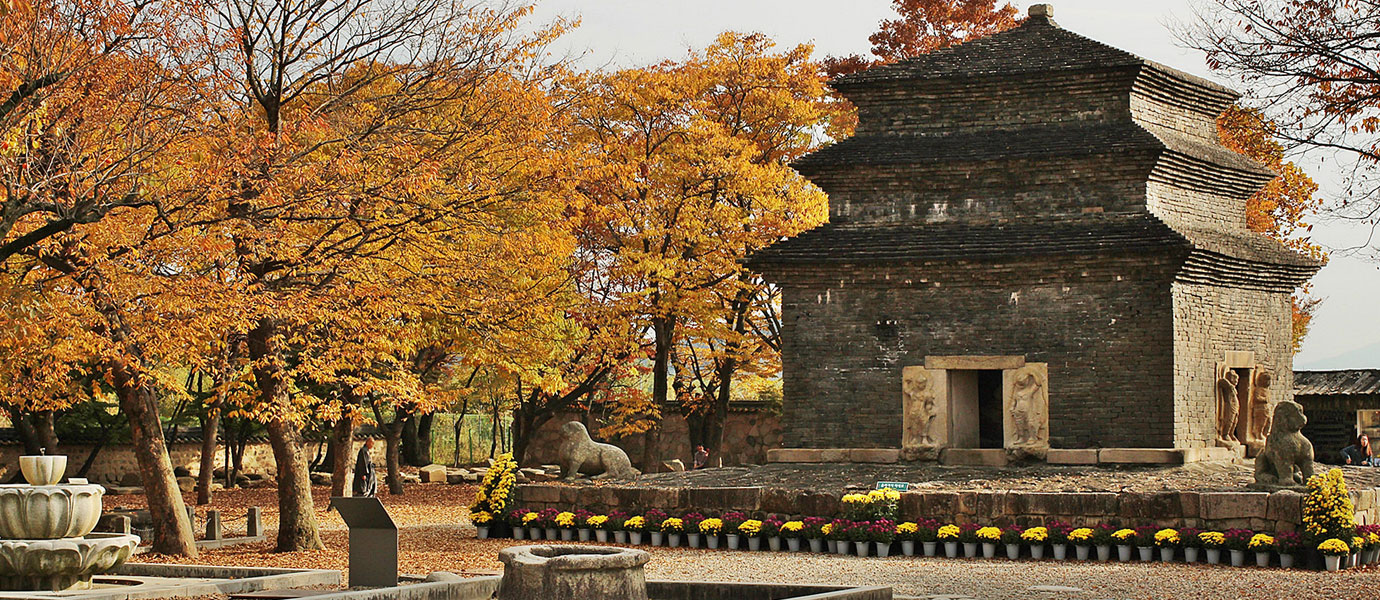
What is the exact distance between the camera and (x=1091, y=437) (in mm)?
23375

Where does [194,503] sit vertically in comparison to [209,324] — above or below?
below

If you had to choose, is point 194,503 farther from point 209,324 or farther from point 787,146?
point 209,324

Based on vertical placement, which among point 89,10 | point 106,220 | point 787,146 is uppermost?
point 787,146

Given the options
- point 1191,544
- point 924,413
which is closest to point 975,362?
point 924,413

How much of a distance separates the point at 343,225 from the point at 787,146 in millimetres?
16591

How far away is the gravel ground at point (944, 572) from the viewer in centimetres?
1499

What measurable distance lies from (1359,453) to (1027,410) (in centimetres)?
1265

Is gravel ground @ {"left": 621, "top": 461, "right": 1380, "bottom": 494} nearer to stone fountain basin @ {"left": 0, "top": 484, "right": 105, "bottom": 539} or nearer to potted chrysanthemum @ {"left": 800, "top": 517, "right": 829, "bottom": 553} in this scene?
potted chrysanthemum @ {"left": 800, "top": 517, "right": 829, "bottom": 553}

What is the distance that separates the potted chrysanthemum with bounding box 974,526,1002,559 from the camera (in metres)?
18.7

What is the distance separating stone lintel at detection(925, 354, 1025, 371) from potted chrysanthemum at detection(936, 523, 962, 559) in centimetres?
553

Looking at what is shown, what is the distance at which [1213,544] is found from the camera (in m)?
17.7

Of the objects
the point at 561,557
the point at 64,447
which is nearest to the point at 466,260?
the point at 561,557

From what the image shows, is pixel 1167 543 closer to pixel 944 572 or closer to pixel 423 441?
pixel 944 572

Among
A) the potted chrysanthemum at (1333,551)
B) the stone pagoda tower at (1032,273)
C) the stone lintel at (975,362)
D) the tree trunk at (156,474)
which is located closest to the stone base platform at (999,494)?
the potted chrysanthemum at (1333,551)
